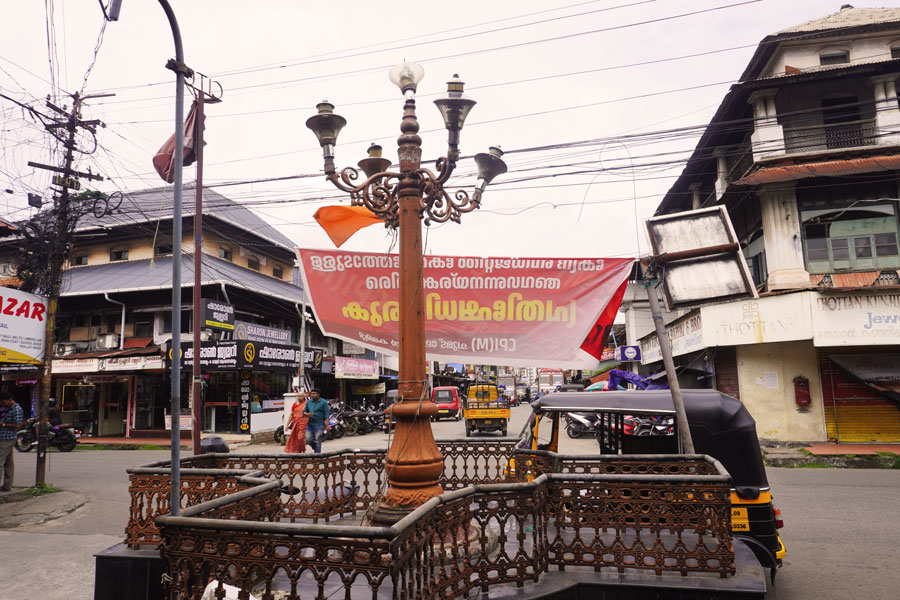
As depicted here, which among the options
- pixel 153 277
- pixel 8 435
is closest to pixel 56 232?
pixel 8 435

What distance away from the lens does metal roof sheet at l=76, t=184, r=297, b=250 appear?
25750mm

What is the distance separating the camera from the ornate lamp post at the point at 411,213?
5145mm

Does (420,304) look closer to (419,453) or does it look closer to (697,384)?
(419,453)

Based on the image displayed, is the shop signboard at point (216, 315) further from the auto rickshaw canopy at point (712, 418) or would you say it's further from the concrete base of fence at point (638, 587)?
the concrete base of fence at point (638, 587)

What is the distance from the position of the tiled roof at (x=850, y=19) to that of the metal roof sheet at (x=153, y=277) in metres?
23.4

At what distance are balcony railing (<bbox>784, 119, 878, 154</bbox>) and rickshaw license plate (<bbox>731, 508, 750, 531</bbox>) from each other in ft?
51.8

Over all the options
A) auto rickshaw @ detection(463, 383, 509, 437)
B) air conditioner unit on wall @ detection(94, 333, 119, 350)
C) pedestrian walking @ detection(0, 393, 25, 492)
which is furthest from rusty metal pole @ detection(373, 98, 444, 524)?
air conditioner unit on wall @ detection(94, 333, 119, 350)

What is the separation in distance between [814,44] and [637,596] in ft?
70.4

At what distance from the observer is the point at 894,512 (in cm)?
897

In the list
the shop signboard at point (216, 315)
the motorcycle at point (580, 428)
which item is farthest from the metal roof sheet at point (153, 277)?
the motorcycle at point (580, 428)

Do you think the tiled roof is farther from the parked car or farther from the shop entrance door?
the shop entrance door

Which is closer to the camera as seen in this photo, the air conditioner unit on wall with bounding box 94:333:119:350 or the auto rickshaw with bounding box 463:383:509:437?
the auto rickshaw with bounding box 463:383:509:437

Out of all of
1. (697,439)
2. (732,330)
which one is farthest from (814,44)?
(697,439)

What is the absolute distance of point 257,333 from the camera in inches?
968
